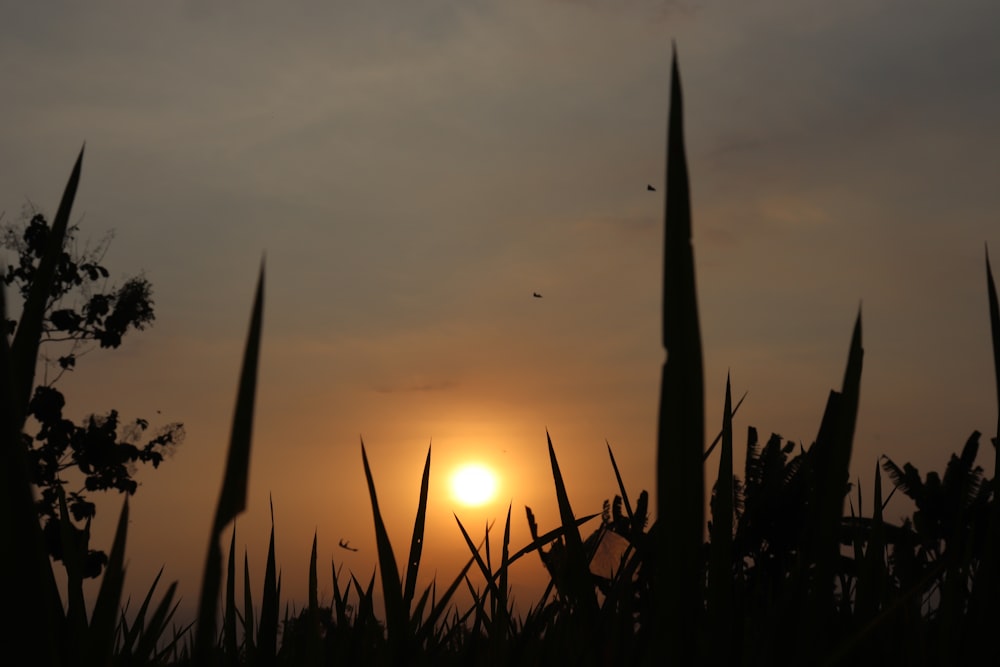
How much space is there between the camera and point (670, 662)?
1.64 feet

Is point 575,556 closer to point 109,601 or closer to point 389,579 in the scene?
point 389,579

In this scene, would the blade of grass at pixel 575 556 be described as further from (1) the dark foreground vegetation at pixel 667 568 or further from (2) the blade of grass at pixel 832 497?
(2) the blade of grass at pixel 832 497

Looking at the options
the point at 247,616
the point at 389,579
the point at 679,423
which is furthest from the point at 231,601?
the point at 679,423

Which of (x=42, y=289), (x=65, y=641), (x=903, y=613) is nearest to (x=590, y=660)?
(x=903, y=613)

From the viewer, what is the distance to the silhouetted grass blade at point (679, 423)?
43cm

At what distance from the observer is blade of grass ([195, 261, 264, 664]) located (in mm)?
403

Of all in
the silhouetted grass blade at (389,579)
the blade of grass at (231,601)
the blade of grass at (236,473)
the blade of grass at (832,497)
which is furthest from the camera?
the blade of grass at (231,601)

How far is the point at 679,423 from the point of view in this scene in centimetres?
44

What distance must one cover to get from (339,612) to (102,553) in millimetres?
22217

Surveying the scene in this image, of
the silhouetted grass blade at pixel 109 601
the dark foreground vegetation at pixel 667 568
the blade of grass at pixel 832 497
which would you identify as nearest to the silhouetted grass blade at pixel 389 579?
the dark foreground vegetation at pixel 667 568

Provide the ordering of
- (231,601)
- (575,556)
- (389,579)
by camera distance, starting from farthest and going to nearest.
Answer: (231,601), (575,556), (389,579)

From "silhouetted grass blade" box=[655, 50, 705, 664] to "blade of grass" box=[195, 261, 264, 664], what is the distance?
18 cm

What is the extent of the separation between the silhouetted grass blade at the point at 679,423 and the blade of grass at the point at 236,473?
18 centimetres

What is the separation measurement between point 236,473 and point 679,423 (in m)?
0.20
